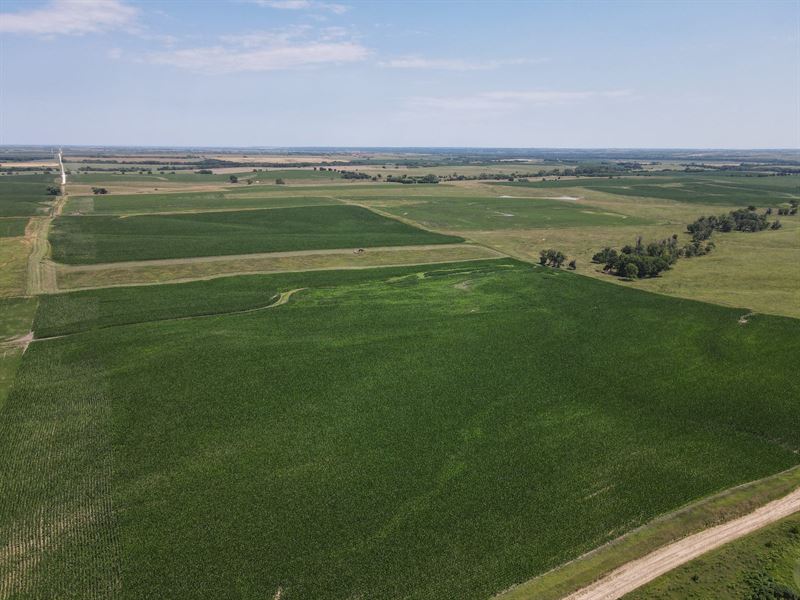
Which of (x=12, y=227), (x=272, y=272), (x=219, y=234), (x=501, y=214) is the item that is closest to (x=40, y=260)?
Result: (x=219, y=234)

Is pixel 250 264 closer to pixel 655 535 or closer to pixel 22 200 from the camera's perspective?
pixel 655 535

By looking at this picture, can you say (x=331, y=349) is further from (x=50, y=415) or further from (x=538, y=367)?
(x=50, y=415)

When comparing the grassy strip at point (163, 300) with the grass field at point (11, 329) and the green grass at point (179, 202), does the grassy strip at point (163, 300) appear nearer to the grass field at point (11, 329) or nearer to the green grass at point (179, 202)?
the grass field at point (11, 329)

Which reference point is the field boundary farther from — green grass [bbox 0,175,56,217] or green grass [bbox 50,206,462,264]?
green grass [bbox 0,175,56,217]

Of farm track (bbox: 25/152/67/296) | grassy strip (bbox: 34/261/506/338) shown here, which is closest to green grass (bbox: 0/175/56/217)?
farm track (bbox: 25/152/67/296)

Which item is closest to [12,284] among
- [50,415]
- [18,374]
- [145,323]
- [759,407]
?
[145,323]
